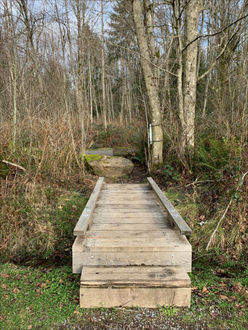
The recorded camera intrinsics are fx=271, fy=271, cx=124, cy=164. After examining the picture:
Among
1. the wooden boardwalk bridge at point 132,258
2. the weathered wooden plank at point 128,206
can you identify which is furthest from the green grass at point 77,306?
the weathered wooden plank at point 128,206

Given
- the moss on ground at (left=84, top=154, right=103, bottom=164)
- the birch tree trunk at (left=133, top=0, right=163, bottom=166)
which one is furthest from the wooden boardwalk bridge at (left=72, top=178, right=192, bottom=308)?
the moss on ground at (left=84, top=154, right=103, bottom=164)

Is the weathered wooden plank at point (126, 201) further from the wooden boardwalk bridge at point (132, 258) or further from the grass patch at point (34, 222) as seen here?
the grass patch at point (34, 222)

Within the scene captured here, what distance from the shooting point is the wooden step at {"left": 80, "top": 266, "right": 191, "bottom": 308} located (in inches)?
110

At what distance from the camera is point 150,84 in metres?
6.96

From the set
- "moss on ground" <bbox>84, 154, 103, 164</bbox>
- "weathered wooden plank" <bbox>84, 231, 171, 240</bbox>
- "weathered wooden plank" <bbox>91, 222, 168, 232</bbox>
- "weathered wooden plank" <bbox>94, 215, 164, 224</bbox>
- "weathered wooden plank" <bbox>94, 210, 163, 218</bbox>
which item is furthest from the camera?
"moss on ground" <bbox>84, 154, 103, 164</bbox>

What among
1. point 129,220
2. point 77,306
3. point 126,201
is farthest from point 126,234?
point 126,201

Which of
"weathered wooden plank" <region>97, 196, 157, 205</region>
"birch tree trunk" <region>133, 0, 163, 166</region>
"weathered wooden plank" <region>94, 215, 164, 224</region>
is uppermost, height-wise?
"birch tree trunk" <region>133, 0, 163, 166</region>

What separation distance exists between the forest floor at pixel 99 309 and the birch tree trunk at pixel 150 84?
143 inches

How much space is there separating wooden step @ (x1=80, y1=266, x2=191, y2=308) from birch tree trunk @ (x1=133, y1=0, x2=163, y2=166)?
467cm

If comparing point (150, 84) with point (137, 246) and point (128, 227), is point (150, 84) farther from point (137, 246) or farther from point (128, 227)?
point (137, 246)

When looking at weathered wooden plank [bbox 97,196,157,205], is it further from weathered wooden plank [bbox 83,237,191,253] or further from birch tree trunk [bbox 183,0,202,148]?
birch tree trunk [bbox 183,0,202,148]

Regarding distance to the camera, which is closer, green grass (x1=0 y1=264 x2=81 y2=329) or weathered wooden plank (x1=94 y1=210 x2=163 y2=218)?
green grass (x1=0 y1=264 x2=81 y2=329)

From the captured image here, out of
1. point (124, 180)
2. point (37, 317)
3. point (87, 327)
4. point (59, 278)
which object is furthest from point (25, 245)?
point (124, 180)

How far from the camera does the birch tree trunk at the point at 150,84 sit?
6.74 meters
